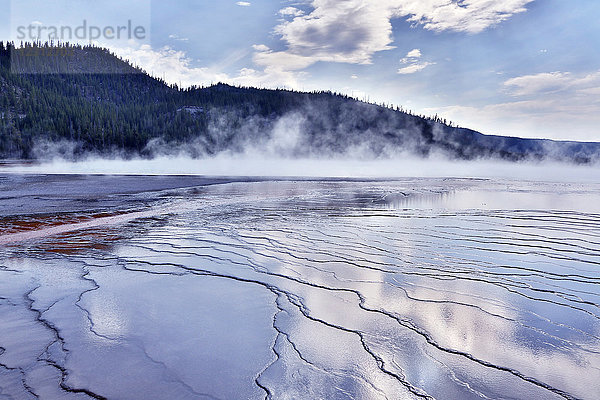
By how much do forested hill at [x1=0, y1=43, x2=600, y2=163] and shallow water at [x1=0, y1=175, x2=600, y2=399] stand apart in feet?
262

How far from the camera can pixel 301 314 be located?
4.00m

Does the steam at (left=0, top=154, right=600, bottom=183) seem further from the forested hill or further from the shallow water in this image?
the shallow water

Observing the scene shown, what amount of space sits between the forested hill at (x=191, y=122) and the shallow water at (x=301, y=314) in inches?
3139

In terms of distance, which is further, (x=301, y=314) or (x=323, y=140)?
(x=323, y=140)

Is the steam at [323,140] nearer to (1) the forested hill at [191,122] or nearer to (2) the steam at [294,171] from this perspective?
(1) the forested hill at [191,122]

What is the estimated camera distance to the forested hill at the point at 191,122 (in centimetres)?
8206

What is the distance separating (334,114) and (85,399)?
135 meters

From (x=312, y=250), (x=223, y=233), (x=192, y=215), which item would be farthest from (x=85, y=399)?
(x=192, y=215)

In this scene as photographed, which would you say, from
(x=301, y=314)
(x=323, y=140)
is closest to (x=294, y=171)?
(x=301, y=314)

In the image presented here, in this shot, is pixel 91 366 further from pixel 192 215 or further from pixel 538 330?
pixel 192 215

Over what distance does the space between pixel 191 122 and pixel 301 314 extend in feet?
353

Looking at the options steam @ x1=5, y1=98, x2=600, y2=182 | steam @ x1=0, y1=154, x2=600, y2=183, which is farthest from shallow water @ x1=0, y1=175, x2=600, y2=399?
steam @ x1=5, y1=98, x2=600, y2=182

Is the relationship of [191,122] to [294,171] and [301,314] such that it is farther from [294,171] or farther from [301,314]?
[301,314]

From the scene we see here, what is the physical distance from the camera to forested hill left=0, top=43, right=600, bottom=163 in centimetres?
8206
